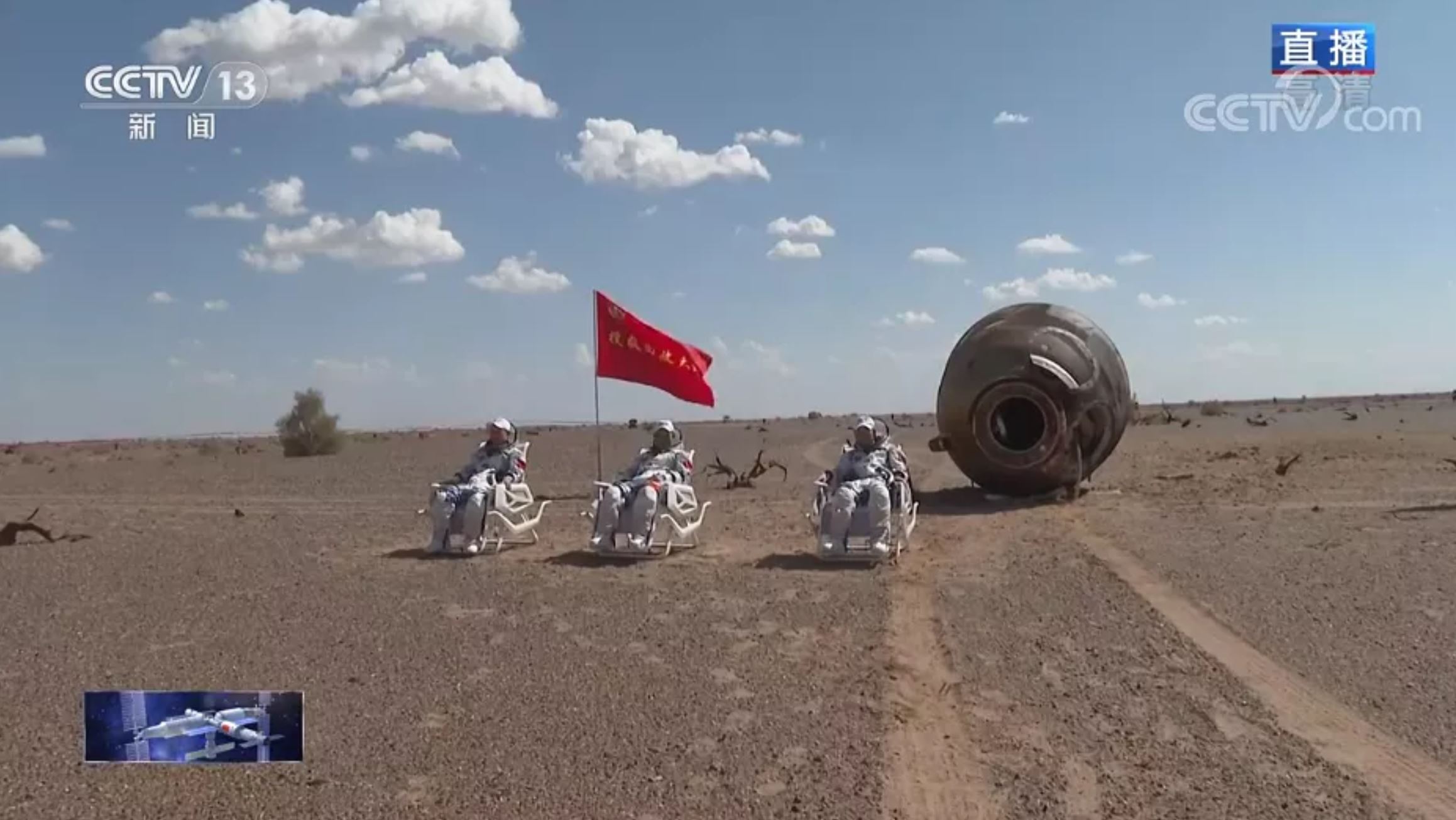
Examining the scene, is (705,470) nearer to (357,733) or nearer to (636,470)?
(636,470)

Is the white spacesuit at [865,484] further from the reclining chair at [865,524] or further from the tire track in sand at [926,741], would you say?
the tire track in sand at [926,741]

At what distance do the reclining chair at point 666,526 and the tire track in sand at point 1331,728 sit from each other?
5819 millimetres

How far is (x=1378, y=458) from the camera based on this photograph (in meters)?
24.6

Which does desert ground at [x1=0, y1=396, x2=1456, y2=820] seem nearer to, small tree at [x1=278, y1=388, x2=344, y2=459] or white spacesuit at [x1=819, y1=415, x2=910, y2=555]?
white spacesuit at [x1=819, y1=415, x2=910, y2=555]

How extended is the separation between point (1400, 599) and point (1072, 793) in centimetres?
585

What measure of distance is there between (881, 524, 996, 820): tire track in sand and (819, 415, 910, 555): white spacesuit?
280cm

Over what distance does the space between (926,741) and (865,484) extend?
20.9 ft

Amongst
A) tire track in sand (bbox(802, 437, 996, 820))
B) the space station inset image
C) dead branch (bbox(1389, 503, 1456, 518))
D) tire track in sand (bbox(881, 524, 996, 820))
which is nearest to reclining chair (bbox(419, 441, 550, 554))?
tire track in sand (bbox(802, 437, 996, 820))

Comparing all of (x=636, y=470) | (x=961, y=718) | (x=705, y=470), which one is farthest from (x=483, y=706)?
(x=705, y=470)

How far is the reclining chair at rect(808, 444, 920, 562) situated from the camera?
13.0m

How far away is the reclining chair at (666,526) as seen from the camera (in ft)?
44.4

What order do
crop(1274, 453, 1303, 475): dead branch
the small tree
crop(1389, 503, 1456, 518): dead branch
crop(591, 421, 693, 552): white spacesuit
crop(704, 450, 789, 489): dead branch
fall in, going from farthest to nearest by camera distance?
the small tree
crop(704, 450, 789, 489): dead branch
crop(1274, 453, 1303, 475): dead branch
crop(1389, 503, 1456, 518): dead branch
crop(591, 421, 693, 552): white spacesuit

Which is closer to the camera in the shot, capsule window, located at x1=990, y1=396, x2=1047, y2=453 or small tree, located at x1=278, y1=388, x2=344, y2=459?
capsule window, located at x1=990, y1=396, x2=1047, y2=453

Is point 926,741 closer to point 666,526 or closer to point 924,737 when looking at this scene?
point 924,737
